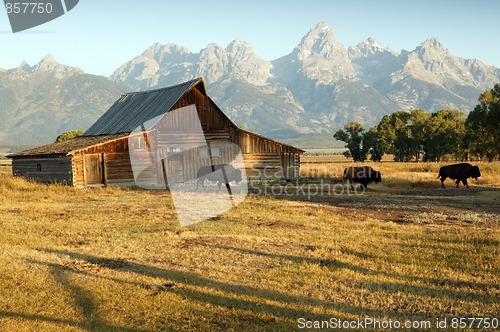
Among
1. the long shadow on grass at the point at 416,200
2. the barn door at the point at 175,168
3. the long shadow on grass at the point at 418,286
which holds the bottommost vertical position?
the long shadow on grass at the point at 418,286

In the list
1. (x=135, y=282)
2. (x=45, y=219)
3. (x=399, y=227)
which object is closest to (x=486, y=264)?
(x=399, y=227)

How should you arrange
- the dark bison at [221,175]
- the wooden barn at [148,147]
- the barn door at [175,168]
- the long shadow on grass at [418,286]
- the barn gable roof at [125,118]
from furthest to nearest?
the barn door at [175,168], the barn gable roof at [125,118], the wooden barn at [148,147], the dark bison at [221,175], the long shadow on grass at [418,286]

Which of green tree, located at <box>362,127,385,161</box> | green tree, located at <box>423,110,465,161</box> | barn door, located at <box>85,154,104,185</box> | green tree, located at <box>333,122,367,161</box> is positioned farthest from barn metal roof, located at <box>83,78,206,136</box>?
green tree, located at <box>333,122,367,161</box>

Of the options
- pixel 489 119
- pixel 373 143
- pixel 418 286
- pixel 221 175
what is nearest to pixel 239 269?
pixel 418 286

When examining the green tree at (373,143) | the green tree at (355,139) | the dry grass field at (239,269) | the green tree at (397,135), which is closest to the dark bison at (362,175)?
the dry grass field at (239,269)

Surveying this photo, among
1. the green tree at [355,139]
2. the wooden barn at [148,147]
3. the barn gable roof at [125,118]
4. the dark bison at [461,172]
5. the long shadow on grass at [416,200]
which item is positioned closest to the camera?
the long shadow on grass at [416,200]

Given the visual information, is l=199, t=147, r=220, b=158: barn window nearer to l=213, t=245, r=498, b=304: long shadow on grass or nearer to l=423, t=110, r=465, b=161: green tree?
l=213, t=245, r=498, b=304: long shadow on grass

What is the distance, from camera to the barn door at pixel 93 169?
3228cm

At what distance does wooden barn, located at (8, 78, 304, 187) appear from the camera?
32469 mm

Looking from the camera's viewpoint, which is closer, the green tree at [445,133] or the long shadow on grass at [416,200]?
the long shadow on grass at [416,200]

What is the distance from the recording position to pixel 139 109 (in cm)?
3928

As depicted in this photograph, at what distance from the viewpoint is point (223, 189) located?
29.9 m

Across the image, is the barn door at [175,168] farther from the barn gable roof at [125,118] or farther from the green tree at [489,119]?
the green tree at [489,119]

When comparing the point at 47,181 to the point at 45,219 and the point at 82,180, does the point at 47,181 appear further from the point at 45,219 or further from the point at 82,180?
the point at 45,219
